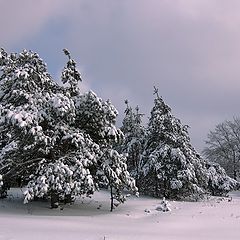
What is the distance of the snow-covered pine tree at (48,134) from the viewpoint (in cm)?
1683

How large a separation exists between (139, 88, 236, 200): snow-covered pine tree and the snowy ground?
328 inches

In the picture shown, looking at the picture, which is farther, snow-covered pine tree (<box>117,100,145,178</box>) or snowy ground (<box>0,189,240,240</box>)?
snow-covered pine tree (<box>117,100,145,178</box>)

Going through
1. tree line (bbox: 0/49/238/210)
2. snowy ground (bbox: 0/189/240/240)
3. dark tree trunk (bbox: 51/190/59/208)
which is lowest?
snowy ground (bbox: 0/189/240/240)

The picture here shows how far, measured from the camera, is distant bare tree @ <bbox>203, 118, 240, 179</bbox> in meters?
61.1

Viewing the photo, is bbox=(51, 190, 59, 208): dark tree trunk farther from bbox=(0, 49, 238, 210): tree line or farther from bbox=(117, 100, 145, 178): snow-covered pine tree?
bbox=(117, 100, 145, 178): snow-covered pine tree

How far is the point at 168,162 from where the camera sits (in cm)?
2942

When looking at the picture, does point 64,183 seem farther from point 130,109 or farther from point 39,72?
point 130,109

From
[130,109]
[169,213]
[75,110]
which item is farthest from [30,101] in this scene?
[130,109]

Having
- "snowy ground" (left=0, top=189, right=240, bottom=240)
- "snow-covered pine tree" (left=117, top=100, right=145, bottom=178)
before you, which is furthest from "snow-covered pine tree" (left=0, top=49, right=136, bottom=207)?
"snow-covered pine tree" (left=117, top=100, right=145, bottom=178)

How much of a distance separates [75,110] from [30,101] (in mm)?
2319

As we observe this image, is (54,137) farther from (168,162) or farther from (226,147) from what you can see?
(226,147)

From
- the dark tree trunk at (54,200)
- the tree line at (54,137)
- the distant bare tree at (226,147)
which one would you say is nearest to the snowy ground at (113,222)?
the dark tree trunk at (54,200)

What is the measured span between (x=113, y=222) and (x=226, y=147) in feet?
164

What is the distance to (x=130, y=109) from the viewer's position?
3812cm
